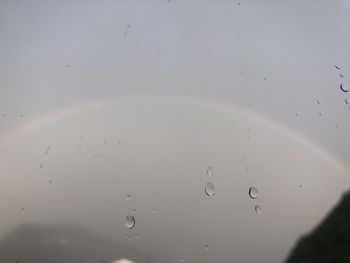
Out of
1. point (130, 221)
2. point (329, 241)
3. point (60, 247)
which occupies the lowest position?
point (60, 247)

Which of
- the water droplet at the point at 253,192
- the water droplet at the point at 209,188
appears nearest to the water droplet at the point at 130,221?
the water droplet at the point at 209,188

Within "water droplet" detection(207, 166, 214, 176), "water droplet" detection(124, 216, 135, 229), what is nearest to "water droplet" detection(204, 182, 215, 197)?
"water droplet" detection(207, 166, 214, 176)

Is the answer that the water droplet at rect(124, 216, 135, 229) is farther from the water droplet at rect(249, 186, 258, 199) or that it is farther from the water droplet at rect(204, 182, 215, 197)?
the water droplet at rect(249, 186, 258, 199)

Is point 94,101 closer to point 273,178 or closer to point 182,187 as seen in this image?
point 182,187

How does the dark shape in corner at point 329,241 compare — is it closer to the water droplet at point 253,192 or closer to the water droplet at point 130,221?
the water droplet at point 253,192

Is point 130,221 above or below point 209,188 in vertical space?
below

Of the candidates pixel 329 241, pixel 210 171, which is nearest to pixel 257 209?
pixel 210 171

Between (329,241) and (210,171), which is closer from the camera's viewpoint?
(329,241)

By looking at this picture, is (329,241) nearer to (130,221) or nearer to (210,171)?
(210,171)

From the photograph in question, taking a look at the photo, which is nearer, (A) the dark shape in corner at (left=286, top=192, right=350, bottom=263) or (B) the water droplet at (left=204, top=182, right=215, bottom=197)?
(A) the dark shape in corner at (left=286, top=192, right=350, bottom=263)
